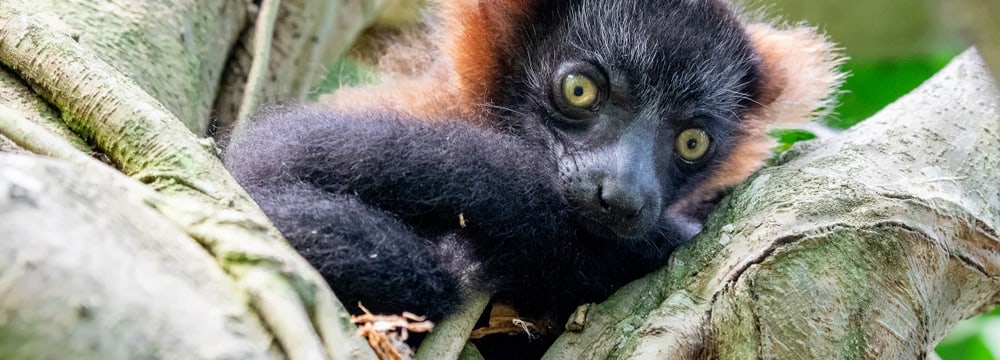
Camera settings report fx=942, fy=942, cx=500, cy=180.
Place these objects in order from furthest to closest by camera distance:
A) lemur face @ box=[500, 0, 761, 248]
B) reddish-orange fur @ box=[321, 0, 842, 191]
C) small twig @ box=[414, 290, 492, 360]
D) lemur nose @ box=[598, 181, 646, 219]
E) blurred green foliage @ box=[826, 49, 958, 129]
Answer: blurred green foliage @ box=[826, 49, 958, 129]
reddish-orange fur @ box=[321, 0, 842, 191]
lemur face @ box=[500, 0, 761, 248]
lemur nose @ box=[598, 181, 646, 219]
small twig @ box=[414, 290, 492, 360]

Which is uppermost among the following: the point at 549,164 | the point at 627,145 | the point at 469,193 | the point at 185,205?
the point at 627,145

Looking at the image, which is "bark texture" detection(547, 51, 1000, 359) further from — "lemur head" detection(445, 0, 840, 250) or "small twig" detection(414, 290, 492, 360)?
"lemur head" detection(445, 0, 840, 250)

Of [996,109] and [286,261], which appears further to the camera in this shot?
[996,109]

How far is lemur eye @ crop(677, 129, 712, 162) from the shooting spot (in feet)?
10.8

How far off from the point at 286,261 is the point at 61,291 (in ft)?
1.10

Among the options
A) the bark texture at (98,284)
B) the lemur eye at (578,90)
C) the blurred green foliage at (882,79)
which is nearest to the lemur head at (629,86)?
the lemur eye at (578,90)

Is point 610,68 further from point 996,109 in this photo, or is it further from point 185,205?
point 185,205

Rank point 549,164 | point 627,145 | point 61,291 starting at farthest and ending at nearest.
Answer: point 627,145 < point 549,164 < point 61,291

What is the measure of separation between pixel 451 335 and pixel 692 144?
1703mm

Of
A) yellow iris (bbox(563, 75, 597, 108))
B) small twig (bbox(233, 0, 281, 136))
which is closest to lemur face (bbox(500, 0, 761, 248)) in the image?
yellow iris (bbox(563, 75, 597, 108))

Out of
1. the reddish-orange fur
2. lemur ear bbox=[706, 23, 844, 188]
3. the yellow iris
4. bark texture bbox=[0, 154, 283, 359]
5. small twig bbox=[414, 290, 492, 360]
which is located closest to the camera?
bark texture bbox=[0, 154, 283, 359]

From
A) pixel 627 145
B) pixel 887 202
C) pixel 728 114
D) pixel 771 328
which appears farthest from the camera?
pixel 728 114

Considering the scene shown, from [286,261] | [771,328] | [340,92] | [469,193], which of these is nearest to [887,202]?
[771,328]

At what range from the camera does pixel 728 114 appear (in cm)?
342
